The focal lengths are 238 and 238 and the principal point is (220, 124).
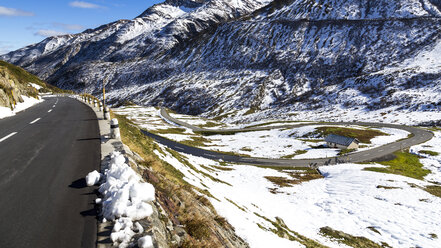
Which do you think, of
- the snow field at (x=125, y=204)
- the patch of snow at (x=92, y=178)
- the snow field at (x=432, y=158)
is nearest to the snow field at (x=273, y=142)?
the snow field at (x=432, y=158)

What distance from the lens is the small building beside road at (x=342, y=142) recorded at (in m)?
76.9

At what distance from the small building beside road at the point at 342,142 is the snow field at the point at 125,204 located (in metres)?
81.5

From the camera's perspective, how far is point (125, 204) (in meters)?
6.28

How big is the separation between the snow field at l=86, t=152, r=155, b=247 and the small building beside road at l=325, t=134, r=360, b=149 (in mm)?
81458

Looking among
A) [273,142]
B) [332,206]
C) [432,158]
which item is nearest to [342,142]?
[273,142]

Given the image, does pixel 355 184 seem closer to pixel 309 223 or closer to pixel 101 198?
pixel 309 223

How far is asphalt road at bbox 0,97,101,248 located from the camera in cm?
550

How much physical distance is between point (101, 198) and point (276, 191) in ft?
114

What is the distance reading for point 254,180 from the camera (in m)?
43.8

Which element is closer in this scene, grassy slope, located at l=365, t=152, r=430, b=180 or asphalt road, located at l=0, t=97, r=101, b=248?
asphalt road, located at l=0, t=97, r=101, b=248

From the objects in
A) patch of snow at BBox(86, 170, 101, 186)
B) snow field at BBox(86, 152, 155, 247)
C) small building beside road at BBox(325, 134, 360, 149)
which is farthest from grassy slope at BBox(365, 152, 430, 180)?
patch of snow at BBox(86, 170, 101, 186)

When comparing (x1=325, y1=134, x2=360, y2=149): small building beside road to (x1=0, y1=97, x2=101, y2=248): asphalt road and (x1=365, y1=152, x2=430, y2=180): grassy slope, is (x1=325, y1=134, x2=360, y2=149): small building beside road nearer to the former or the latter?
(x1=365, y1=152, x2=430, y2=180): grassy slope

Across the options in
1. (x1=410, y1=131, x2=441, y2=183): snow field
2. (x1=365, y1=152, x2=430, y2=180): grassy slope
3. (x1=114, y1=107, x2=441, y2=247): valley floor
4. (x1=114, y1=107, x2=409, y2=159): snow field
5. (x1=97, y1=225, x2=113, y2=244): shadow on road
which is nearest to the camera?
(x1=97, y1=225, x2=113, y2=244): shadow on road

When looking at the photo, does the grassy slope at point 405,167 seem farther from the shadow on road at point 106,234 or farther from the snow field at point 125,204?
the shadow on road at point 106,234
